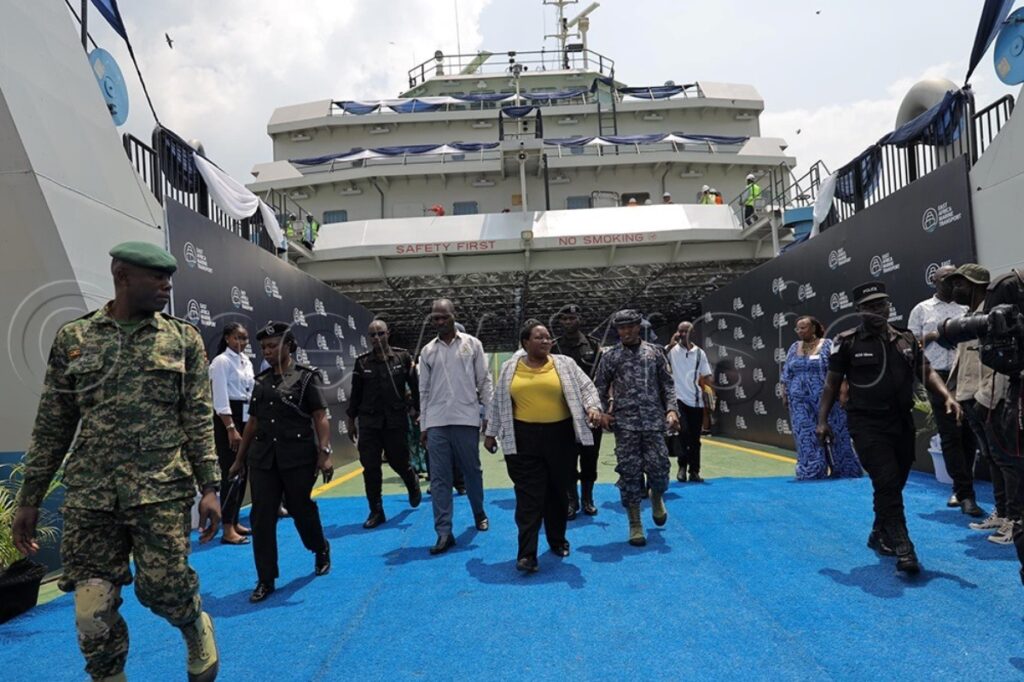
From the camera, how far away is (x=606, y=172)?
906 inches

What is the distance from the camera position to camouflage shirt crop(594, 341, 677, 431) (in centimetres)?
527

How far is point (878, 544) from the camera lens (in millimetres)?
4531

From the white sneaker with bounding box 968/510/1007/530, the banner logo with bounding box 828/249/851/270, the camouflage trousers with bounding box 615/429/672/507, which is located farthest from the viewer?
the banner logo with bounding box 828/249/851/270

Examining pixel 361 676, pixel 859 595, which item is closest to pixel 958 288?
pixel 859 595

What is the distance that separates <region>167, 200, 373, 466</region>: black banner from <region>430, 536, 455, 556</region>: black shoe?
2797 millimetres

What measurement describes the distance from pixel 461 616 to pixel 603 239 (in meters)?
14.7

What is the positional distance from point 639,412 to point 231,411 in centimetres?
368

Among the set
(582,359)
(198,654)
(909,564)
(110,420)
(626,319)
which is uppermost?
(626,319)

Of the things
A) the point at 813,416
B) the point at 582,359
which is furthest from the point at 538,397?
the point at 813,416

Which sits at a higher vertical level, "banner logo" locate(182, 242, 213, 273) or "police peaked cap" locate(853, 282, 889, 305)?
"banner logo" locate(182, 242, 213, 273)

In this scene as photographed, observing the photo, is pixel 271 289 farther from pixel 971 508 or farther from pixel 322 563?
pixel 971 508

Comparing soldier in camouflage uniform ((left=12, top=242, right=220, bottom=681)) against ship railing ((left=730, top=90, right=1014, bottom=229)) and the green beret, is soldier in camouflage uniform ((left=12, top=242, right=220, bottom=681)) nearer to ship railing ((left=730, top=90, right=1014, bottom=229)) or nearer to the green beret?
the green beret

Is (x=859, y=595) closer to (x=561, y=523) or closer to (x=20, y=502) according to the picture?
(x=561, y=523)

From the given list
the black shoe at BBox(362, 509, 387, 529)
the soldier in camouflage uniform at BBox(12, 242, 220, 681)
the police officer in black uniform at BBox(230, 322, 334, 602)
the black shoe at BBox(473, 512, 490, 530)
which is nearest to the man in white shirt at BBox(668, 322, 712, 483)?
the black shoe at BBox(473, 512, 490, 530)
